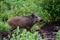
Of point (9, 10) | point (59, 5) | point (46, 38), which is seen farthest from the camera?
point (9, 10)

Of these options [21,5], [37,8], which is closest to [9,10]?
[21,5]

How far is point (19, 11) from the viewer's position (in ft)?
36.5

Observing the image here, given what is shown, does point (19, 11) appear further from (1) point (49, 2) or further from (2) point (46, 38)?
(2) point (46, 38)

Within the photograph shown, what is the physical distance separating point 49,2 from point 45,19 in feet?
2.35

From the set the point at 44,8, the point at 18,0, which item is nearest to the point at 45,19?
the point at 44,8

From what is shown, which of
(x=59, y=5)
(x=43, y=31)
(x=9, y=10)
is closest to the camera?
(x=43, y=31)

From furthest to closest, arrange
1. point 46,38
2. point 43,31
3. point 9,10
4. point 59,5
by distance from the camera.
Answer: point 9,10 < point 59,5 < point 43,31 < point 46,38

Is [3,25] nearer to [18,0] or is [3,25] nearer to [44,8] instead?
[44,8]

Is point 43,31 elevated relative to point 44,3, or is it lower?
lower

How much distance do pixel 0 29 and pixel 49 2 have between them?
2.78 metres

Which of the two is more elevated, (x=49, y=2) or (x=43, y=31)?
(x=49, y=2)

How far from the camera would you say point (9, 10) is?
11695 millimetres

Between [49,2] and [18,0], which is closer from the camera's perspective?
[49,2]

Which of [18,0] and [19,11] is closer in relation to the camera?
[19,11]
